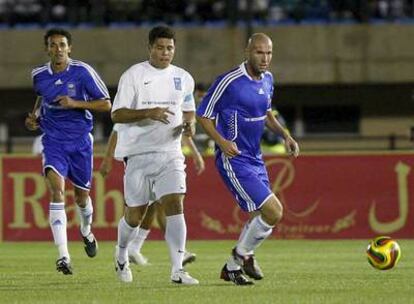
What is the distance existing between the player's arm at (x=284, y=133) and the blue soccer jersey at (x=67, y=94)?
201 centimetres

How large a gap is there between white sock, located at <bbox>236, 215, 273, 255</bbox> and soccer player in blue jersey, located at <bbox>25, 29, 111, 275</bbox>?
2.22 m

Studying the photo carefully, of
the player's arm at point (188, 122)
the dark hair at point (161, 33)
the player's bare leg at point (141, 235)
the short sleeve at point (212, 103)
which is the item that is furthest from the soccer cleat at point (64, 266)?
the dark hair at point (161, 33)

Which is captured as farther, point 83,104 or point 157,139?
point 83,104

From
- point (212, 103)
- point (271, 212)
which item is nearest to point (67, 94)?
point (212, 103)

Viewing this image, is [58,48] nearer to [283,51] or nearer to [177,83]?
[177,83]

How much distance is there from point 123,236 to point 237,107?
146 centimetres

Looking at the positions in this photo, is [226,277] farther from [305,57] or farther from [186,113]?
[305,57]

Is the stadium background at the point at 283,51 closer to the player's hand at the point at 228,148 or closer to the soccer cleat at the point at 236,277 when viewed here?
the soccer cleat at the point at 236,277

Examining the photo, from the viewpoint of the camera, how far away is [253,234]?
473 inches

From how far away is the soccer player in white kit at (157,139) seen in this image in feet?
39.1

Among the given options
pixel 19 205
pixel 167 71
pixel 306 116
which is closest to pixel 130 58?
pixel 306 116

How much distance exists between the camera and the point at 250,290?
37.4 ft

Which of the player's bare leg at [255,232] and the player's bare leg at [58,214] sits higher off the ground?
the player's bare leg at [255,232]

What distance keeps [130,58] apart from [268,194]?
742 inches
